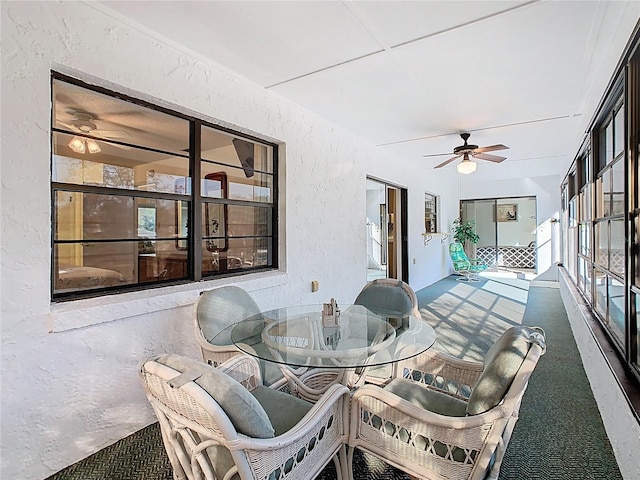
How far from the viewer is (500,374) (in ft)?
4.05

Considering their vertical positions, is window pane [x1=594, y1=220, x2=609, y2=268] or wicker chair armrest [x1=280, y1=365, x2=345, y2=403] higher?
window pane [x1=594, y1=220, x2=609, y2=268]

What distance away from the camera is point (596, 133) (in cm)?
302

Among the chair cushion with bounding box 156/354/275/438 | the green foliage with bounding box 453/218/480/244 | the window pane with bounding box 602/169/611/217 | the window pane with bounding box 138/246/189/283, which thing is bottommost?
the chair cushion with bounding box 156/354/275/438

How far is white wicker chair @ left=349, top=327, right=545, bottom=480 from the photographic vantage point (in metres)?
1.23

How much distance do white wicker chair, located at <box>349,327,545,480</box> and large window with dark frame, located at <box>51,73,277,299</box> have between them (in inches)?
68.2

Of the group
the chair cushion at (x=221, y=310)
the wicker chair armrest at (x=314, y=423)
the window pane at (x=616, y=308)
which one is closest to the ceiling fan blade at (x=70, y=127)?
the chair cushion at (x=221, y=310)

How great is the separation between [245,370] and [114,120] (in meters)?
1.80

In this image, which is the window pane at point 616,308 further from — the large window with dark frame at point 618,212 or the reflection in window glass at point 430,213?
the reflection in window glass at point 430,213

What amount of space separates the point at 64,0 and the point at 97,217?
3.93 feet

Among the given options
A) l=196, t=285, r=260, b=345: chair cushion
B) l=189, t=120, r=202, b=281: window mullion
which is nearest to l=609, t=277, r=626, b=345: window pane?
l=196, t=285, r=260, b=345: chair cushion

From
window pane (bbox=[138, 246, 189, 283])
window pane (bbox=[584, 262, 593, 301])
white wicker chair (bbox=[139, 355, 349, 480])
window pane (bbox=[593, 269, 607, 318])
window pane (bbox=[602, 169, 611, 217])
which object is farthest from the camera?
window pane (bbox=[584, 262, 593, 301])

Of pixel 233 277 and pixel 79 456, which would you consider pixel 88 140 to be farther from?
pixel 79 456

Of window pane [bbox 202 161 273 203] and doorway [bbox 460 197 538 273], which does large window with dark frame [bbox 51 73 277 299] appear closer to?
window pane [bbox 202 161 273 203]

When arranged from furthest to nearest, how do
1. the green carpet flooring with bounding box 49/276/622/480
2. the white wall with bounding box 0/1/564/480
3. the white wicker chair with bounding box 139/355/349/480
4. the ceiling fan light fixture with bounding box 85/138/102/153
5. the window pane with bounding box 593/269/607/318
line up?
the window pane with bounding box 593/269/607/318 < the ceiling fan light fixture with bounding box 85/138/102/153 < the green carpet flooring with bounding box 49/276/622/480 < the white wall with bounding box 0/1/564/480 < the white wicker chair with bounding box 139/355/349/480
